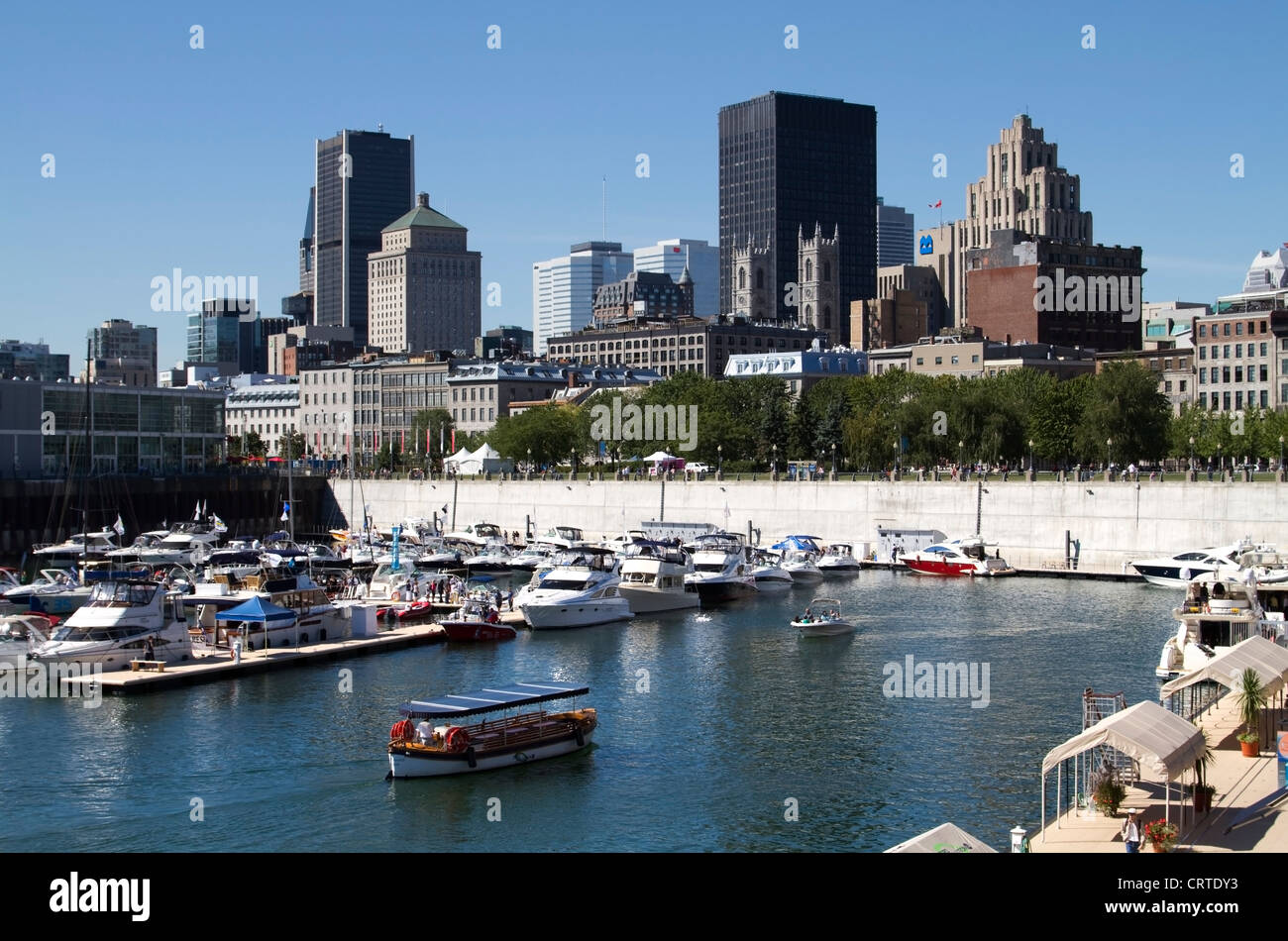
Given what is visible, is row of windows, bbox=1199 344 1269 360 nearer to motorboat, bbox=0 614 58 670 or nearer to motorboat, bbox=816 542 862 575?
motorboat, bbox=816 542 862 575

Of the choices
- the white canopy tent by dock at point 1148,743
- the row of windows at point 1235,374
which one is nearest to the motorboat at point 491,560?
the white canopy tent by dock at point 1148,743

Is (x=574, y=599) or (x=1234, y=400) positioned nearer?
(x=574, y=599)

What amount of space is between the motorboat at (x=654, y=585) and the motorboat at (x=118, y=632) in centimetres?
2620

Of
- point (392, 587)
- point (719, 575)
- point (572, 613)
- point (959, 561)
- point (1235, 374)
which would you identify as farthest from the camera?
point (1235, 374)

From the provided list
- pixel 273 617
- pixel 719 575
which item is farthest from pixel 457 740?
pixel 719 575

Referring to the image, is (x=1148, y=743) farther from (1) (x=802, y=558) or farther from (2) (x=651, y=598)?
(1) (x=802, y=558)

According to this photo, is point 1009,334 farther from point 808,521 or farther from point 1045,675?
point 1045,675

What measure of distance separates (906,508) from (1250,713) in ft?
232

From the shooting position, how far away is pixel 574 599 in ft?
229

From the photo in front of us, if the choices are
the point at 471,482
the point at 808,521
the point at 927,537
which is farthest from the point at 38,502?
the point at 927,537

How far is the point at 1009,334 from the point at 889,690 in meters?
149

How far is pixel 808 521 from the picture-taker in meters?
111

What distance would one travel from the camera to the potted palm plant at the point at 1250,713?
33.9 metres

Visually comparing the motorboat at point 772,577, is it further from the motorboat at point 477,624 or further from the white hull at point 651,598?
the motorboat at point 477,624
